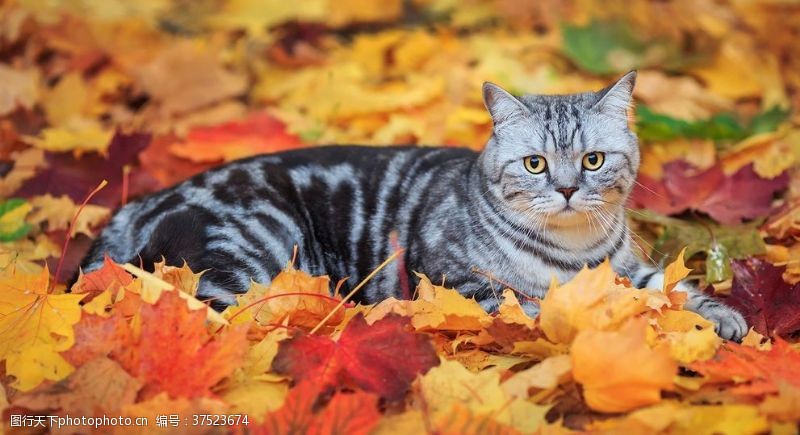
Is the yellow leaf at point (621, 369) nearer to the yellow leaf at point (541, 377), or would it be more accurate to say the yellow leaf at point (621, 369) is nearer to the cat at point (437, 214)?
the yellow leaf at point (541, 377)

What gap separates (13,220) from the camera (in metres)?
3.64

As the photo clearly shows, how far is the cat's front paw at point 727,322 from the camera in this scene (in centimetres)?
281

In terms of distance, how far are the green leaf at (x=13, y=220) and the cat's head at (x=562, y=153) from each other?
1976mm

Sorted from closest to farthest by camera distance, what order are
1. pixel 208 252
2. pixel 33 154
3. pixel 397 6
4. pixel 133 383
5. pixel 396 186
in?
pixel 133 383 → pixel 208 252 → pixel 396 186 → pixel 33 154 → pixel 397 6

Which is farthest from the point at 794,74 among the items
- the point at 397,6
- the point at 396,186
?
the point at 396,186

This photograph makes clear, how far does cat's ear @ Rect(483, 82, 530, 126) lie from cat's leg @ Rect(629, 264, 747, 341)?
0.77 m

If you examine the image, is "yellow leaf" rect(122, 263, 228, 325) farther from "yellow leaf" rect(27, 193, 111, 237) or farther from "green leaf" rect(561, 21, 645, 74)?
"green leaf" rect(561, 21, 645, 74)

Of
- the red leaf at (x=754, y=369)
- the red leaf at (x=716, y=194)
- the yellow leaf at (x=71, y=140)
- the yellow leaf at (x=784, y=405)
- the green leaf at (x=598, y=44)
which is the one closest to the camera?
the yellow leaf at (x=784, y=405)

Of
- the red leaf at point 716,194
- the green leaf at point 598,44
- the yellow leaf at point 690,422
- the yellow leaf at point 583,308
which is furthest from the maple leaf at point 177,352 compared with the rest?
the green leaf at point 598,44

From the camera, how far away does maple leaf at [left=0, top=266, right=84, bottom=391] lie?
95.8 inches

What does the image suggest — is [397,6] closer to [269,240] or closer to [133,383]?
[269,240]

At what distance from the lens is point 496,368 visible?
246 cm

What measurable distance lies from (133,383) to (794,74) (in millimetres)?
4823

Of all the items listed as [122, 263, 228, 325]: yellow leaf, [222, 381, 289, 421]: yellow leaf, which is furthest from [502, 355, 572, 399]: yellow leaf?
[122, 263, 228, 325]: yellow leaf
